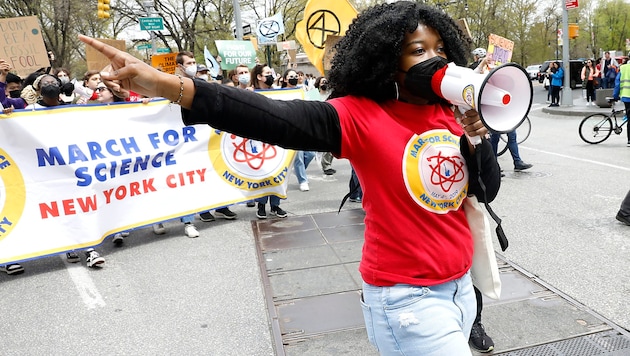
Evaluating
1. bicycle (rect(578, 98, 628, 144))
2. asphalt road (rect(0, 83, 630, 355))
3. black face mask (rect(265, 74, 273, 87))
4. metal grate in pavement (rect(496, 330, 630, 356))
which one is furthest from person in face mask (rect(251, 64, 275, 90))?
bicycle (rect(578, 98, 628, 144))

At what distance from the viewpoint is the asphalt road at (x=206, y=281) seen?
3494mm

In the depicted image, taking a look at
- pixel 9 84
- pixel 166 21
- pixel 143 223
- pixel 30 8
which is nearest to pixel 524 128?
pixel 143 223

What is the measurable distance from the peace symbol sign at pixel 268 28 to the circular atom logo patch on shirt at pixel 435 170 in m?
16.4

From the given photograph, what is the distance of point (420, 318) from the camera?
1623 millimetres

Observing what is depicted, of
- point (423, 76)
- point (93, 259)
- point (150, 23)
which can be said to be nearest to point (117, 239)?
point (93, 259)

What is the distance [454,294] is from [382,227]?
33cm

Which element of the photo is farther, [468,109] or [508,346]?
[508,346]

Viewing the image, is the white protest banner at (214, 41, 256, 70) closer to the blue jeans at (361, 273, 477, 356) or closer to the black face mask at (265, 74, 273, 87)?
the black face mask at (265, 74, 273, 87)

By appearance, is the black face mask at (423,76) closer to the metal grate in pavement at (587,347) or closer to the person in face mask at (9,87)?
the metal grate in pavement at (587,347)

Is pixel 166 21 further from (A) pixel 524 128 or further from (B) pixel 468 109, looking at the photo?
(B) pixel 468 109

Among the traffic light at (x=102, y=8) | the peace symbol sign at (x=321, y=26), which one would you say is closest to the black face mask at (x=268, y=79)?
the peace symbol sign at (x=321, y=26)

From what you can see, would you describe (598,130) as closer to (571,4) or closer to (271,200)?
(271,200)

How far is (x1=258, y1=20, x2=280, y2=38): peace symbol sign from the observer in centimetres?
1731

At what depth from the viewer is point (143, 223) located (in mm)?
5582
